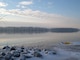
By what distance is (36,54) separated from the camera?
531 inches

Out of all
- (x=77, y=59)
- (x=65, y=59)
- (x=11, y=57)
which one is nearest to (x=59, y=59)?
(x=65, y=59)

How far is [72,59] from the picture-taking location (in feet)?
44.4

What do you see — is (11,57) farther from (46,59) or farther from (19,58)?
(46,59)

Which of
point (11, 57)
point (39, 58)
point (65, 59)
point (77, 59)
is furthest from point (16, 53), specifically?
point (77, 59)

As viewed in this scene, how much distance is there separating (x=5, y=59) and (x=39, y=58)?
95.3 inches

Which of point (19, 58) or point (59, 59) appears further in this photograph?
point (59, 59)

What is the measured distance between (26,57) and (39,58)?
924 millimetres

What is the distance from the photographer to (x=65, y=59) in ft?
44.1

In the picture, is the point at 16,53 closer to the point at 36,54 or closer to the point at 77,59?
the point at 36,54

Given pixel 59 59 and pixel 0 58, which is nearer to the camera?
pixel 0 58

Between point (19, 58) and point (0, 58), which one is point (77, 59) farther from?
point (0, 58)

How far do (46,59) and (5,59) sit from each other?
2907mm

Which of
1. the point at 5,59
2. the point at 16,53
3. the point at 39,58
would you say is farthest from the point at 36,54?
the point at 5,59

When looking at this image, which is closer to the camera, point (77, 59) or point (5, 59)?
point (5, 59)
